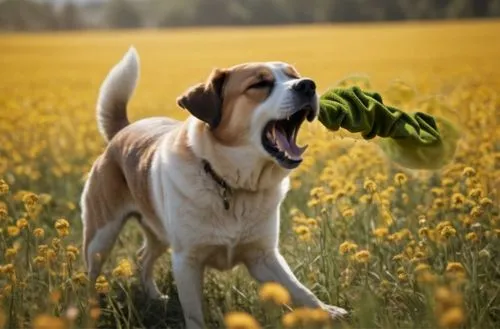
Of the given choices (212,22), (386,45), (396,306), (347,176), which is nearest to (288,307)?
(396,306)

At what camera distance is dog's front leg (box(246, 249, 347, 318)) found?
4414 mm

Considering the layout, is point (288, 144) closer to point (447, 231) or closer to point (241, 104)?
point (241, 104)

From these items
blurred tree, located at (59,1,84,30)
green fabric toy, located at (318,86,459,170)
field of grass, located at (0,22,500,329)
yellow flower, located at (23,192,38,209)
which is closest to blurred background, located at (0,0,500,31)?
blurred tree, located at (59,1,84,30)

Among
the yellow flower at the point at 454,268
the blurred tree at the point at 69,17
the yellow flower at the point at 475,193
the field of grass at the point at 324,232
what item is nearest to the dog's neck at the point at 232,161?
the field of grass at the point at 324,232

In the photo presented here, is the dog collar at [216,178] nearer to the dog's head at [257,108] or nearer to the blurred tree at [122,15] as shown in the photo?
the dog's head at [257,108]

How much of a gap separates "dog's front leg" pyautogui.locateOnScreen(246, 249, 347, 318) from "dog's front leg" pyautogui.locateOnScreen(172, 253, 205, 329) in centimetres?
33

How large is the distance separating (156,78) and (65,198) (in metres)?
12.3

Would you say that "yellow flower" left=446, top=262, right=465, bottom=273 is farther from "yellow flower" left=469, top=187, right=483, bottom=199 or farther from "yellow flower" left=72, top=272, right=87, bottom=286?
"yellow flower" left=72, top=272, right=87, bottom=286

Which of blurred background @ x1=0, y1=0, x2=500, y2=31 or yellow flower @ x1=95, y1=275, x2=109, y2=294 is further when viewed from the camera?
blurred background @ x1=0, y1=0, x2=500, y2=31

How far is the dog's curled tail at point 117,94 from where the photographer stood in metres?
5.90

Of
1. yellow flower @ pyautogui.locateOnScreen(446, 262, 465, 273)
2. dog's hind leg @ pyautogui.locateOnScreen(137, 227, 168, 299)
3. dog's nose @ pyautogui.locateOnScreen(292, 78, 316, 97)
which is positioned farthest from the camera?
dog's hind leg @ pyautogui.locateOnScreen(137, 227, 168, 299)

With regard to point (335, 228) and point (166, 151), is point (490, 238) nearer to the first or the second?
point (335, 228)

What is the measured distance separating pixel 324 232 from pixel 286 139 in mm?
702

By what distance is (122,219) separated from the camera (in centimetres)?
549
